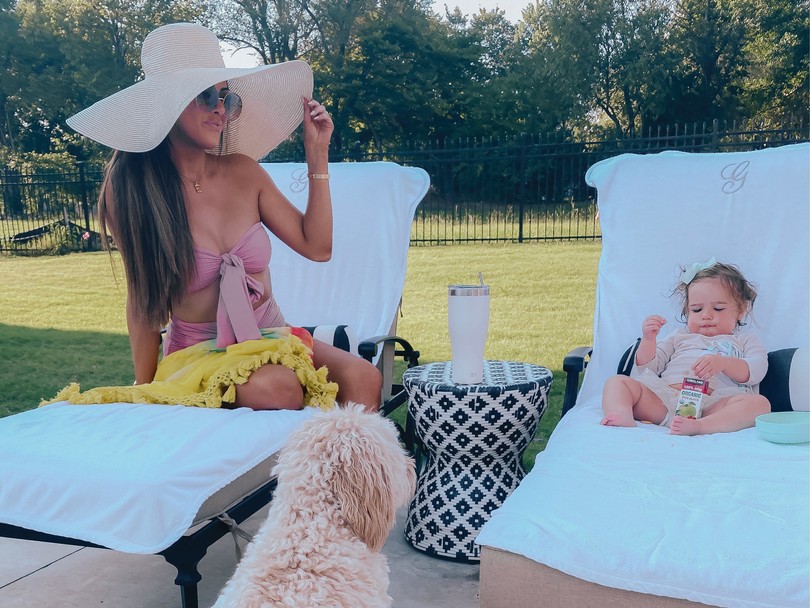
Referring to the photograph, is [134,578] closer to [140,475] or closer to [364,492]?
[140,475]

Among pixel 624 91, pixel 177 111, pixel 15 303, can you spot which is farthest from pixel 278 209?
pixel 624 91

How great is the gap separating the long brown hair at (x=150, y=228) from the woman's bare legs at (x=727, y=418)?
6.33 feet

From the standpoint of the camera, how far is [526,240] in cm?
1354

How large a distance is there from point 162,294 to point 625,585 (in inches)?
78.8

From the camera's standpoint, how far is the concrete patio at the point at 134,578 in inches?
96.7

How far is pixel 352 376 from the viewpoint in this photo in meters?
2.83

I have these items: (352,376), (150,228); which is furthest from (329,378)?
(150,228)

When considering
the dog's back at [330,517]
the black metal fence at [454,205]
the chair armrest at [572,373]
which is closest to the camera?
the dog's back at [330,517]

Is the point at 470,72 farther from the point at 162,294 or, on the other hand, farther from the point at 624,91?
the point at 162,294

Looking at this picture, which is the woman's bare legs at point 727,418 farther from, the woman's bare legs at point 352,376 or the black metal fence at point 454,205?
the black metal fence at point 454,205

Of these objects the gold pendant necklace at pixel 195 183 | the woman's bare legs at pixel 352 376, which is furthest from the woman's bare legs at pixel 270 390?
the gold pendant necklace at pixel 195 183

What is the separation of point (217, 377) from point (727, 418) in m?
1.86

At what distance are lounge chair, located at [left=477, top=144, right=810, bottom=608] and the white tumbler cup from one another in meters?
0.37

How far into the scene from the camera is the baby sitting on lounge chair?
2541 mm
